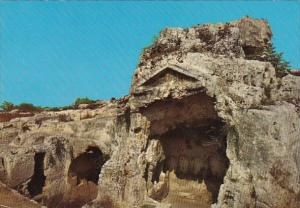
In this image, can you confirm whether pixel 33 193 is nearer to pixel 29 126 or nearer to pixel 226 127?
pixel 29 126

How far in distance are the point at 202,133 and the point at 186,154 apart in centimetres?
123

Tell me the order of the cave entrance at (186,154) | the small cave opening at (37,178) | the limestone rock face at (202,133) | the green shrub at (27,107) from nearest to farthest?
1. the limestone rock face at (202,133)
2. the cave entrance at (186,154)
3. the small cave opening at (37,178)
4. the green shrub at (27,107)

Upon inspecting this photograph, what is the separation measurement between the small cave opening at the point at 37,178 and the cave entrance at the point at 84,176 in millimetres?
1341

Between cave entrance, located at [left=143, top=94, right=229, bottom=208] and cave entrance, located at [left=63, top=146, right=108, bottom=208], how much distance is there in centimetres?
511

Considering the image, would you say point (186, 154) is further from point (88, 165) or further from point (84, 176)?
point (88, 165)

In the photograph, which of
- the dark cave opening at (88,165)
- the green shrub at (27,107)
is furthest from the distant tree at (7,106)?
the dark cave opening at (88,165)

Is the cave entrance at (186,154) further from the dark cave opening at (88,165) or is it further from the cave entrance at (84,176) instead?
the dark cave opening at (88,165)

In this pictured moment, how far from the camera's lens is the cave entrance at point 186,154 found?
18.7 m

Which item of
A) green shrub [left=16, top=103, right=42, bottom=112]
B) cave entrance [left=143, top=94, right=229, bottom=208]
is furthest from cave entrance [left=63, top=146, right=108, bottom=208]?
green shrub [left=16, top=103, right=42, bottom=112]

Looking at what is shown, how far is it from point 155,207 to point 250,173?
420cm

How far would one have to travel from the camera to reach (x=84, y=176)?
25547 millimetres

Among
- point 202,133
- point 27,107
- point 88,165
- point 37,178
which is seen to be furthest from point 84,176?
point 27,107

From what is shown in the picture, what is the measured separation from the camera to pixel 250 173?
50.3ft

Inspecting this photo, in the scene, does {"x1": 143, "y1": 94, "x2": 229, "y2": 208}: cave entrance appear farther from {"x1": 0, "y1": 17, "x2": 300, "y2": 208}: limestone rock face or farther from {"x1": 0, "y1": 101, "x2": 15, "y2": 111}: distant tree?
{"x1": 0, "y1": 101, "x2": 15, "y2": 111}: distant tree
